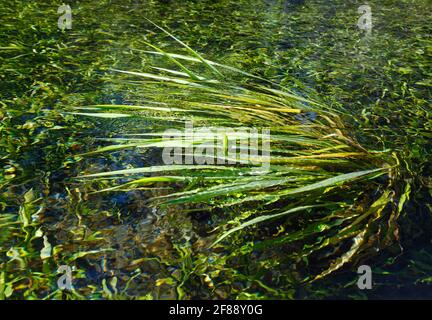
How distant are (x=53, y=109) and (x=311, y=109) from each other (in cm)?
188

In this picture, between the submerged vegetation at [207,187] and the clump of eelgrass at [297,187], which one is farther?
the clump of eelgrass at [297,187]

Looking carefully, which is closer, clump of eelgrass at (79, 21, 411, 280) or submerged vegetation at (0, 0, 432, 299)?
submerged vegetation at (0, 0, 432, 299)

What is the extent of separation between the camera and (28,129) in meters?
3.32

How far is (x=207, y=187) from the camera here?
255cm

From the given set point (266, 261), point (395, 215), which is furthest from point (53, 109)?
point (395, 215)

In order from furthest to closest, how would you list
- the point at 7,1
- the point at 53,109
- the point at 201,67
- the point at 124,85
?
1. the point at 7,1
2. the point at 201,67
3. the point at 124,85
4. the point at 53,109

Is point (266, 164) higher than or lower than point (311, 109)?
lower

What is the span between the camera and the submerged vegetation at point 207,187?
2176 mm

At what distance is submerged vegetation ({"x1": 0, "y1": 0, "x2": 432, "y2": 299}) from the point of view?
85.7 inches

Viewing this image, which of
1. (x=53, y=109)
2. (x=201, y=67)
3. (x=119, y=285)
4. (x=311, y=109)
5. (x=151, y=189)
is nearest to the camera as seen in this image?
(x=119, y=285)

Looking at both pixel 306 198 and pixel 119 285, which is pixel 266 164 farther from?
pixel 119 285

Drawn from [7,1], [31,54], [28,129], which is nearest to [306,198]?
[28,129]

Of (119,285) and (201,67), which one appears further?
(201,67)

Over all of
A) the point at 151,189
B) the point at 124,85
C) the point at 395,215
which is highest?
the point at 124,85
